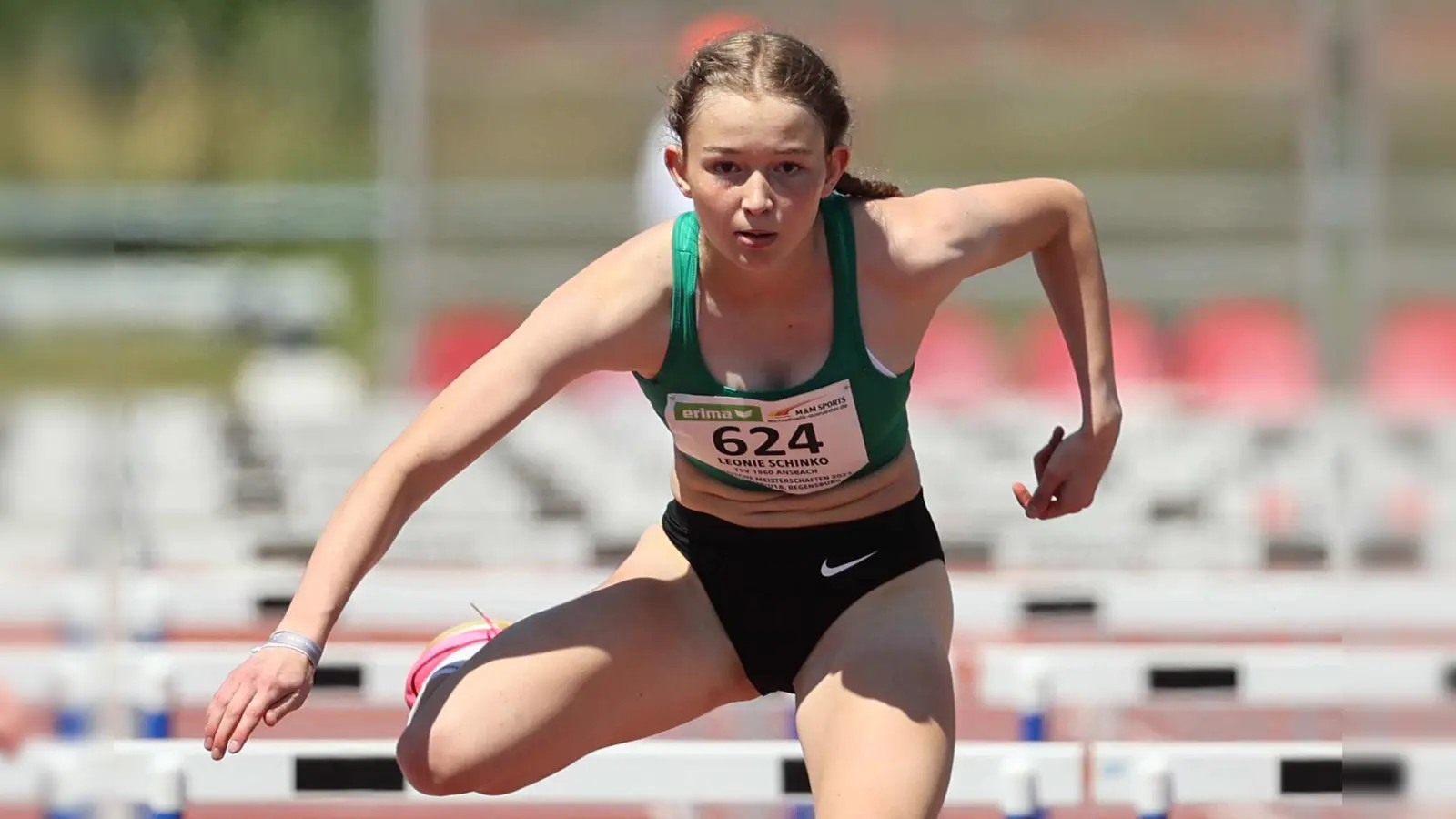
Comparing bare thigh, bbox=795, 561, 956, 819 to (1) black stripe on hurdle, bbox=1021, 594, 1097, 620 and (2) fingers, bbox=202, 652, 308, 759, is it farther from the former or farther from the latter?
(1) black stripe on hurdle, bbox=1021, 594, 1097, 620

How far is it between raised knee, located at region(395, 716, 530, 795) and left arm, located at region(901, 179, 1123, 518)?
1117 mm

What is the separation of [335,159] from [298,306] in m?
3.80

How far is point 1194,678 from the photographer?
176 inches

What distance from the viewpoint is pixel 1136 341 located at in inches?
534

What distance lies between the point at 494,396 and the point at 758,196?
0.56 metres

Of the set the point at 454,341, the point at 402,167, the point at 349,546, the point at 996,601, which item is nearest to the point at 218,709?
the point at 349,546

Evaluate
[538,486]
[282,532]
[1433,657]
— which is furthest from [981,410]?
[1433,657]

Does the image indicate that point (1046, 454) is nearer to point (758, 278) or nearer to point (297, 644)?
point (758, 278)

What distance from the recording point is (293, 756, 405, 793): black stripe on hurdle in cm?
373

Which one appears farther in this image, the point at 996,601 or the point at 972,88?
the point at 972,88

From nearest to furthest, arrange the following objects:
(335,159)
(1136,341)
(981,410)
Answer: (981,410) < (1136,341) < (335,159)

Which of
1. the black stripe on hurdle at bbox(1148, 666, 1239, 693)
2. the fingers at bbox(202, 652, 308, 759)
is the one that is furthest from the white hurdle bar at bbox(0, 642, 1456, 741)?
the fingers at bbox(202, 652, 308, 759)

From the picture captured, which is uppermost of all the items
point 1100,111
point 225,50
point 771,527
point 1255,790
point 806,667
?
point 225,50

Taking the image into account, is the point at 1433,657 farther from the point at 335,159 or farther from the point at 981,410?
the point at 335,159
